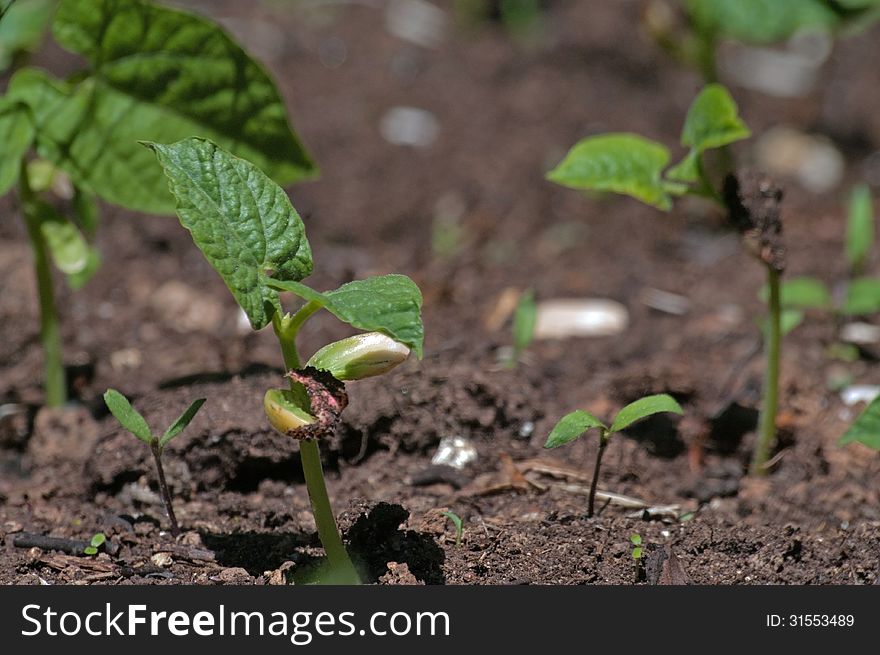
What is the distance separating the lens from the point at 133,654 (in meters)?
1.31

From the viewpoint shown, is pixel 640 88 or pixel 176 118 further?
pixel 640 88

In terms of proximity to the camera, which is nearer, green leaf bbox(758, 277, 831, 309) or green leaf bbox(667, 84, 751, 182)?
green leaf bbox(667, 84, 751, 182)

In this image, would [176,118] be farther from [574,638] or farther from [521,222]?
[521,222]

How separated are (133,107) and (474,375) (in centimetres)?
73

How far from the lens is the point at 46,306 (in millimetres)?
1885

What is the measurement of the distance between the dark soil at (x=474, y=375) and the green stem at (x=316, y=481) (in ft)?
0.25

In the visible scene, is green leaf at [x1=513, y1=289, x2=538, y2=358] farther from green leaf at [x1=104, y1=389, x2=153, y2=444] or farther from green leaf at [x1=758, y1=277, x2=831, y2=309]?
green leaf at [x1=104, y1=389, x2=153, y2=444]

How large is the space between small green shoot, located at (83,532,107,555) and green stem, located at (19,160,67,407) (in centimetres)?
46

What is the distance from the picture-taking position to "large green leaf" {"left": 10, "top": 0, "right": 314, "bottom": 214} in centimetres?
176

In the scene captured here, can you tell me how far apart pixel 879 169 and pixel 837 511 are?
177cm

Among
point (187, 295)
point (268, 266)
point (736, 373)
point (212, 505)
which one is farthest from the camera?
point (187, 295)

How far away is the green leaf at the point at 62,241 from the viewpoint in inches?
71.2

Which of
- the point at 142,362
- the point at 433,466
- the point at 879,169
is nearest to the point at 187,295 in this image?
the point at 142,362

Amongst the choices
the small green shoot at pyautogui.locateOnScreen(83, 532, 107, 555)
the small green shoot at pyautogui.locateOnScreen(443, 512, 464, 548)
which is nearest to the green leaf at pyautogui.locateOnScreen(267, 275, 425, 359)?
the small green shoot at pyautogui.locateOnScreen(443, 512, 464, 548)
